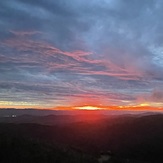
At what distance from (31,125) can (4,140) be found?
2163 inches

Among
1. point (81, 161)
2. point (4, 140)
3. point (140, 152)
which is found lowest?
point (140, 152)

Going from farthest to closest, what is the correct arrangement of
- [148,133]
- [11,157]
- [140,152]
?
1. [148,133]
2. [140,152]
3. [11,157]

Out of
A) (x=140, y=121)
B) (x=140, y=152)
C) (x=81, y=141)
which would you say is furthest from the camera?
(x=140, y=121)

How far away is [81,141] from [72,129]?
12778 millimetres

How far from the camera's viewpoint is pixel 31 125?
76312 mm

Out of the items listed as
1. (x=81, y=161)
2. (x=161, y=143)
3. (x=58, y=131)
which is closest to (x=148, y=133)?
(x=161, y=143)

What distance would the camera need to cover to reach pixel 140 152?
154 ft

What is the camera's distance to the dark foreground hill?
69.8 ft

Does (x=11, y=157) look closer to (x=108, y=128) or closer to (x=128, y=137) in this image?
(x=128, y=137)

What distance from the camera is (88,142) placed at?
56625mm

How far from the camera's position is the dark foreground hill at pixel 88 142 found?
21.3m

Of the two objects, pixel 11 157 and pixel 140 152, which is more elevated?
pixel 11 157

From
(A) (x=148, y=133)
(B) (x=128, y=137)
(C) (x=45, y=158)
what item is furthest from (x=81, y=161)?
(A) (x=148, y=133)

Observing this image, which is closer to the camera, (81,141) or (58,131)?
(81,141)
